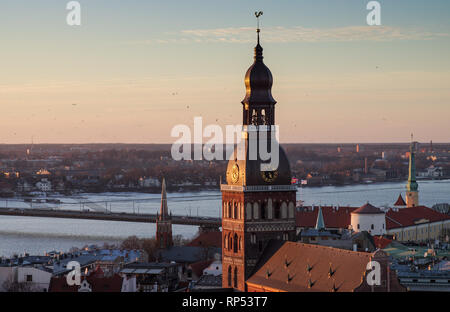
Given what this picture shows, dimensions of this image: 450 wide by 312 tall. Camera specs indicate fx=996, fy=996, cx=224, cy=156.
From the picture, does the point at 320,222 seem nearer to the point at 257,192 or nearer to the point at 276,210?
the point at 276,210

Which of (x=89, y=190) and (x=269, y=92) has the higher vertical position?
(x=269, y=92)

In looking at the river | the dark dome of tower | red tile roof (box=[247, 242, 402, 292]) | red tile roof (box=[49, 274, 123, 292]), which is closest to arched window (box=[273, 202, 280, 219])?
red tile roof (box=[247, 242, 402, 292])

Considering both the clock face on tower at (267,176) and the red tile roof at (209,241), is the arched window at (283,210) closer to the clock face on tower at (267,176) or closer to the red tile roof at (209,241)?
the clock face on tower at (267,176)

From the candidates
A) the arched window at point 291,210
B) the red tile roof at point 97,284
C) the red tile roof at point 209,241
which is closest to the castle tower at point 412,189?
the red tile roof at point 209,241

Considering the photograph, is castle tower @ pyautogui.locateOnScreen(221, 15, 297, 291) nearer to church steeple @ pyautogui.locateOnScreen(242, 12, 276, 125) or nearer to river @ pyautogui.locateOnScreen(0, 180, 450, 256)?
church steeple @ pyautogui.locateOnScreen(242, 12, 276, 125)

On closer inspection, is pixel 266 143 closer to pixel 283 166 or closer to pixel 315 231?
pixel 283 166
